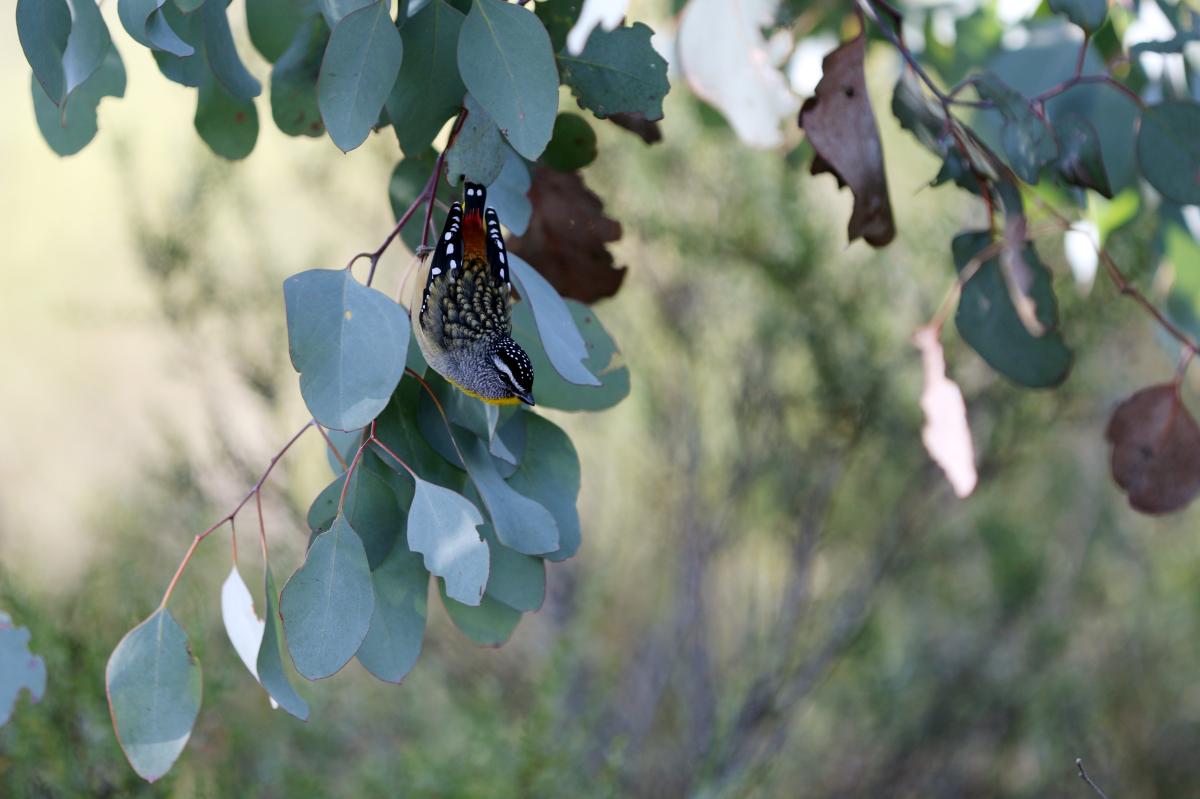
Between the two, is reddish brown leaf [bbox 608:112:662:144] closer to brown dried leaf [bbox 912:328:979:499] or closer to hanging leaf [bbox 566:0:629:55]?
hanging leaf [bbox 566:0:629:55]

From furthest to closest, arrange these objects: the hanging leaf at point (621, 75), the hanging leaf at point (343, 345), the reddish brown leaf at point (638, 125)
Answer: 1. the reddish brown leaf at point (638, 125)
2. the hanging leaf at point (621, 75)
3. the hanging leaf at point (343, 345)

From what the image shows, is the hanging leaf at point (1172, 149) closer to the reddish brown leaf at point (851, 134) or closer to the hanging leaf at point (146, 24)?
the reddish brown leaf at point (851, 134)

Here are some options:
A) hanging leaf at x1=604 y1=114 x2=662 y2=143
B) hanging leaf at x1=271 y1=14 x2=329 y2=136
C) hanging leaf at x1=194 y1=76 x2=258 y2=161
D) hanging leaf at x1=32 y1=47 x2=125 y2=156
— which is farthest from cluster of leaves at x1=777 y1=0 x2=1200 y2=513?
hanging leaf at x1=32 y1=47 x2=125 y2=156

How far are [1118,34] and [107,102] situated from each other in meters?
3.98

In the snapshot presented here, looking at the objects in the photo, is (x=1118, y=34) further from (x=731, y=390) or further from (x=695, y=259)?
(x=731, y=390)

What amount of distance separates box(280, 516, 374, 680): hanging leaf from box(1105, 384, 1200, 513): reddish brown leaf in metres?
0.88

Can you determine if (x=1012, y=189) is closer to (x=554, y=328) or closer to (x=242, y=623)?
(x=554, y=328)

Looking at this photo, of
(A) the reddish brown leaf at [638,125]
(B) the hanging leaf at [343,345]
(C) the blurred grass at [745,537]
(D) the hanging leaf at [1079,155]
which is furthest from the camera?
(C) the blurred grass at [745,537]

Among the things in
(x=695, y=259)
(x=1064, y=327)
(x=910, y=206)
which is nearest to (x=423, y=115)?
(x=695, y=259)

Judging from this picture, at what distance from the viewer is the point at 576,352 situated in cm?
94

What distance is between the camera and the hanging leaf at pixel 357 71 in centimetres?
90

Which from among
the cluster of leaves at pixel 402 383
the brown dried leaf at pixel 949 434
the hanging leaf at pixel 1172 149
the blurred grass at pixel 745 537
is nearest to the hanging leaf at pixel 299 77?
the cluster of leaves at pixel 402 383

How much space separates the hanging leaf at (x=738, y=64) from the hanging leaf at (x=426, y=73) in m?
0.32

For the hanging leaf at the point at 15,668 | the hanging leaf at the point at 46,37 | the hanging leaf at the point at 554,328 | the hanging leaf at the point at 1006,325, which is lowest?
the hanging leaf at the point at 1006,325
